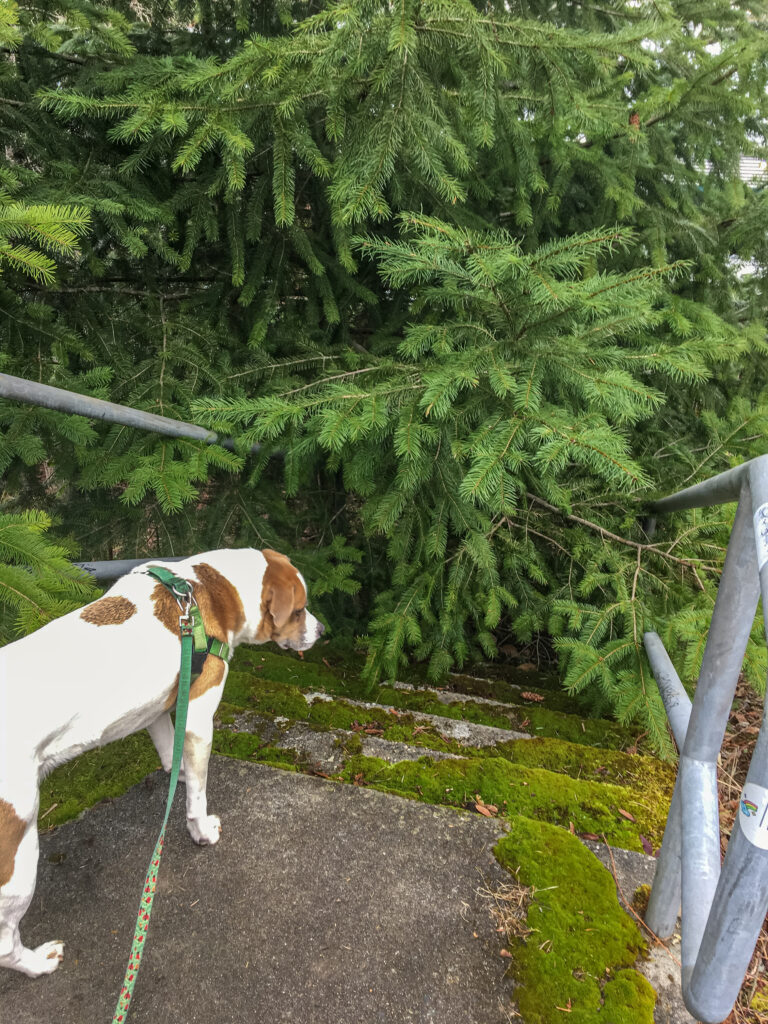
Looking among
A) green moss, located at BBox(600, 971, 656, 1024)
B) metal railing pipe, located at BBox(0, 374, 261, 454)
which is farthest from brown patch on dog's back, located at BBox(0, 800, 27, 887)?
green moss, located at BBox(600, 971, 656, 1024)

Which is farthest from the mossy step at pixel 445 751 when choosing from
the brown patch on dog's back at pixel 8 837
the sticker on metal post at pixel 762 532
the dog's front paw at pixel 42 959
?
the sticker on metal post at pixel 762 532

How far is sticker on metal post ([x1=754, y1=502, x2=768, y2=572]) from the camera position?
108 centimetres

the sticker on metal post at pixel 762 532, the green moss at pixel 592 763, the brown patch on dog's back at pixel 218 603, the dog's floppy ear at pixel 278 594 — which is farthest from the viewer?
the green moss at pixel 592 763

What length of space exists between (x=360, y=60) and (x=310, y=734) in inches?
112

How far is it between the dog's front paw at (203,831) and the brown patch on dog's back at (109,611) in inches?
29.8

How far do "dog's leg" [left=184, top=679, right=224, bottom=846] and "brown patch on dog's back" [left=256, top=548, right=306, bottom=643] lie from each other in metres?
0.40

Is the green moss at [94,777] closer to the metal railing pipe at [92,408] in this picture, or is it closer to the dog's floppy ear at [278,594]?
the dog's floppy ear at [278,594]

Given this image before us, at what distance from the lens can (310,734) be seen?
8.54 feet

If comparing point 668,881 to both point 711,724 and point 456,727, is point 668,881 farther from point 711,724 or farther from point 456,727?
point 456,727

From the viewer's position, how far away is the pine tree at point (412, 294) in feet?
7.09

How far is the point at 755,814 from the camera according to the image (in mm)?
938

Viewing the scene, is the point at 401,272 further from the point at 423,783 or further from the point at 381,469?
the point at 423,783

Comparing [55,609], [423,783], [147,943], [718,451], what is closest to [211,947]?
[147,943]

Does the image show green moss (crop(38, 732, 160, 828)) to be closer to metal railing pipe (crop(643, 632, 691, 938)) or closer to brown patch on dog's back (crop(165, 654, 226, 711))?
brown patch on dog's back (crop(165, 654, 226, 711))
